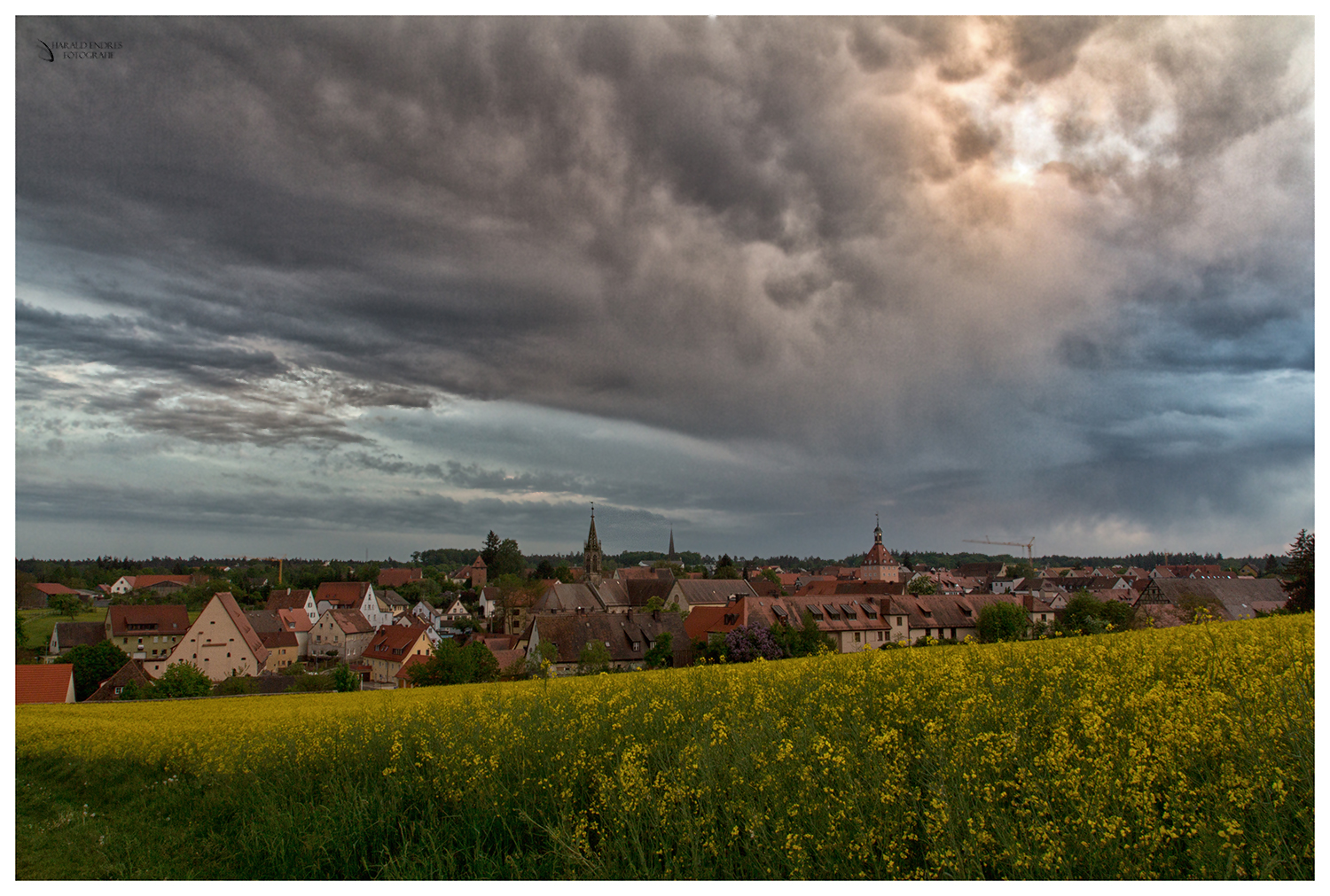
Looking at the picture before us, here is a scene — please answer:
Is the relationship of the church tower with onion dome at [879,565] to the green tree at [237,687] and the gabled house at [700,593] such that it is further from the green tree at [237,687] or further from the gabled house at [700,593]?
the green tree at [237,687]

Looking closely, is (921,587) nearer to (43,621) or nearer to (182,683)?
(182,683)

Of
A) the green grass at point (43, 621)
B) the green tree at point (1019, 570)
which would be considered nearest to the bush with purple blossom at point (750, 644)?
the green grass at point (43, 621)

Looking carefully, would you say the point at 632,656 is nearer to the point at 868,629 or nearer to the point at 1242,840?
the point at 868,629

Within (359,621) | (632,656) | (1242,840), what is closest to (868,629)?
(632,656)

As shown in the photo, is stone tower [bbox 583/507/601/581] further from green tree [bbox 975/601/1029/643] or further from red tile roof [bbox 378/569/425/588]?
green tree [bbox 975/601/1029/643]

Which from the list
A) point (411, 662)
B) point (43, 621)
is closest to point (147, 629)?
point (43, 621)

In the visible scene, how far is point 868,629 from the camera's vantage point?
5731 cm

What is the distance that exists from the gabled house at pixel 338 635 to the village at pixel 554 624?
0.60ft

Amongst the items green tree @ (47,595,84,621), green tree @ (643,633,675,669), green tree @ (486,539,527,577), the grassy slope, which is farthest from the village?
green tree @ (486,539,527,577)

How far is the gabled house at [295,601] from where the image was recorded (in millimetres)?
91500

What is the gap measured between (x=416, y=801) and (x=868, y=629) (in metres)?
55.5

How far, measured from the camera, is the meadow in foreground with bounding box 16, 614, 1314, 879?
3.81 m

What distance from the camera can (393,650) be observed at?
56.9m
